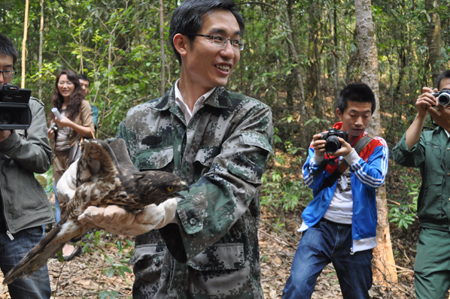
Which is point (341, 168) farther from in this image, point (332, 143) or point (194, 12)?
point (194, 12)

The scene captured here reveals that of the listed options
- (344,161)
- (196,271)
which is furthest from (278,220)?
(196,271)

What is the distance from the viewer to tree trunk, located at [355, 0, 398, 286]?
5.58 m

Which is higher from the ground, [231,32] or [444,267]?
[231,32]

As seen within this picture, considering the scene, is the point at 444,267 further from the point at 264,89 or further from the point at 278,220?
the point at 264,89

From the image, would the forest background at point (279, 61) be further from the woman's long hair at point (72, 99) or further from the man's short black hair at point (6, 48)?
the man's short black hair at point (6, 48)

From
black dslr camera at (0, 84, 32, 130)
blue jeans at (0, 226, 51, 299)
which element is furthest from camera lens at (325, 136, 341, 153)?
blue jeans at (0, 226, 51, 299)

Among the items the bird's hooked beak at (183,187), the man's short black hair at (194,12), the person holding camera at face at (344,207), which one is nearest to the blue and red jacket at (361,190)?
the person holding camera at face at (344,207)

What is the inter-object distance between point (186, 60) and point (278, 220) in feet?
19.6

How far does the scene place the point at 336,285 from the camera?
6.12 metres

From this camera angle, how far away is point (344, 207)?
Result: 13.5 ft

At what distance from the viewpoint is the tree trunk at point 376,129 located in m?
5.58

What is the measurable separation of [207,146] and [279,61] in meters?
7.60

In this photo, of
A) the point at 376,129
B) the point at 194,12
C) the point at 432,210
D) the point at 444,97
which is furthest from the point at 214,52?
the point at 376,129

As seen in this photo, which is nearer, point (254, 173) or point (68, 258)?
point (254, 173)
